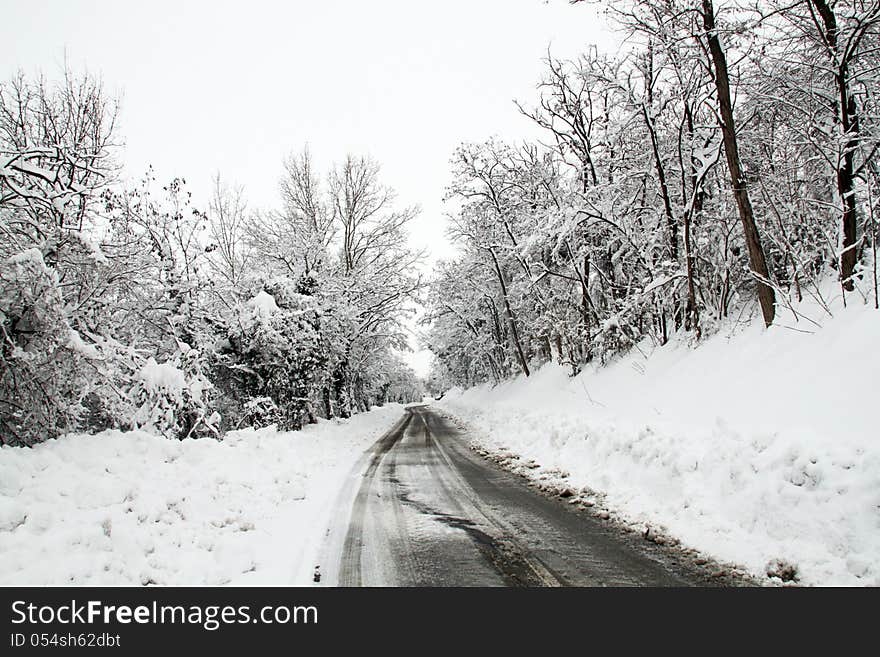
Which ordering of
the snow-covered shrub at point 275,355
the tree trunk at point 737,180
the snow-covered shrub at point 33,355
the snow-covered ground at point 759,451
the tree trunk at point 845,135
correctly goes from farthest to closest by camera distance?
the snow-covered shrub at point 275,355, the tree trunk at point 737,180, the tree trunk at point 845,135, the snow-covered shrub at point 33,355, the snow-covered ground at point 759,451

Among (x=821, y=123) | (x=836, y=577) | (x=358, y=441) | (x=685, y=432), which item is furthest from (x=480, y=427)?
(x=836, y=577)

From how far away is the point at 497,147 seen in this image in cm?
2147

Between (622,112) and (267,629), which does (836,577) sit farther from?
(622,112)

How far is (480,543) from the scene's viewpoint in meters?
5.52

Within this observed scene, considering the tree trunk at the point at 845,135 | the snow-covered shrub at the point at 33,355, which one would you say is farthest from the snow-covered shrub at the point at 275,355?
the tree trunk at the point at 845,135

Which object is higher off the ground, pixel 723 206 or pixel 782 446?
pixel 723 206

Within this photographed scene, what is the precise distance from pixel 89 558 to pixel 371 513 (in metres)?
3.60

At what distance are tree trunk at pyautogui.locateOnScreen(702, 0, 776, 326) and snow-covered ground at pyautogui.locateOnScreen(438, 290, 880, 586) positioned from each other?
51cm

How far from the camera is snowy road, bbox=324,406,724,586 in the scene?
4.49 metres

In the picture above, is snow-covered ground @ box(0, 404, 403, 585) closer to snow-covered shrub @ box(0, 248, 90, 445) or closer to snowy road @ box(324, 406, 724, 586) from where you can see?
snowy road @ box(324, 406, 724, 586)

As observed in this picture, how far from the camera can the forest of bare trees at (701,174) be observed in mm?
8906

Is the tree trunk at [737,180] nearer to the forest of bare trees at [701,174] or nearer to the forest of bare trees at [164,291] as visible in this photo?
the forest of bare trees at [701,174]

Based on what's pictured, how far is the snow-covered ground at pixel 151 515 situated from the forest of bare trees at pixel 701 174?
9060 millimetres

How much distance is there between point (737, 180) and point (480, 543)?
926 centimetres
